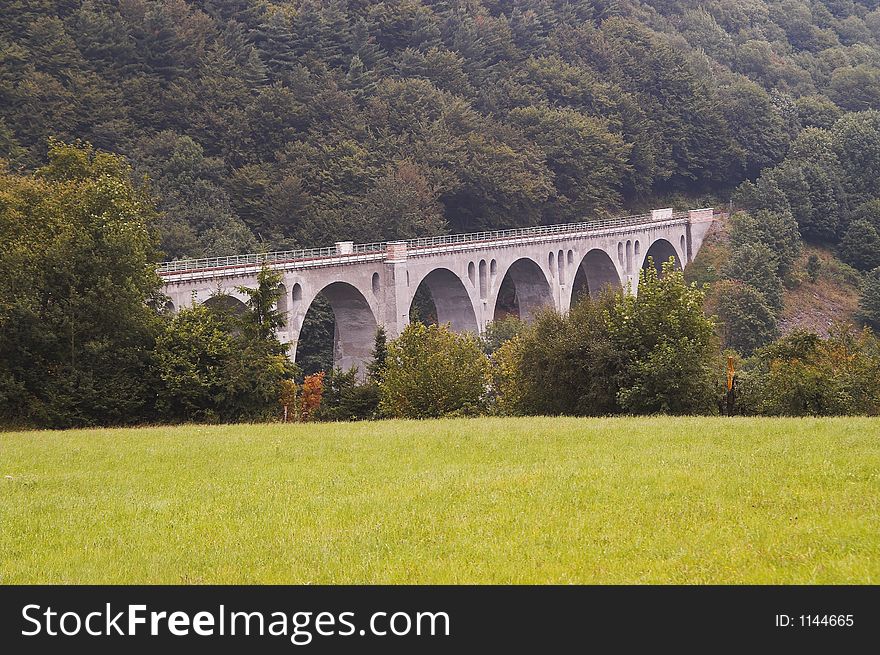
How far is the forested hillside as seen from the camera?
7531cm

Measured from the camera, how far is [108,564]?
37.9 ft

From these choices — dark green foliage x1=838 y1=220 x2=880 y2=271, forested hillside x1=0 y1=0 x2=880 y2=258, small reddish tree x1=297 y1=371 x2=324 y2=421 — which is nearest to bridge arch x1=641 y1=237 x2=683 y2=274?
forested hillside x1=0 y1=0 x2=880 y2=258

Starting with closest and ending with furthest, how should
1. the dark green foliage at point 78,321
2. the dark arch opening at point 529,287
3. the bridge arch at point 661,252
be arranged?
1. the dark green foliage at point 78,321
2. the dark arch opening at point 529,287
3. the bridge arch at point 661,252

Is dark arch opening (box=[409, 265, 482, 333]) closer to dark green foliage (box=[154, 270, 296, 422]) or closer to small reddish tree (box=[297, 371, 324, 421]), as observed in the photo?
small reddish tree (box=[297, 371, 324, 421])

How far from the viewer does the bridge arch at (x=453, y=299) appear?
70.4 metres

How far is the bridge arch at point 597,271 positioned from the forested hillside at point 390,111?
24.8ft

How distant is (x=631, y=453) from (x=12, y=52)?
6707cm

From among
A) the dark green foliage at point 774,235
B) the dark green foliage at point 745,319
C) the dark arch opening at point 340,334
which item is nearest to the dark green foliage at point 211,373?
the dark arch opening at point 340,334

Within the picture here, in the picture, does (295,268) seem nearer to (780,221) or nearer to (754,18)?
(780,221)

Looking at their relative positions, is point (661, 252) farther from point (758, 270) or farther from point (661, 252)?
point (758, 270)

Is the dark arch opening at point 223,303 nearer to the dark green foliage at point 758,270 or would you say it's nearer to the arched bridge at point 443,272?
the arched bridge at point 443,272

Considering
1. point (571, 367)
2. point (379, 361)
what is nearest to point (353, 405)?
point (379, 361)

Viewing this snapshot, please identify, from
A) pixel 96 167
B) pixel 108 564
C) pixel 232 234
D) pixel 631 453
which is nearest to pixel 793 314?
pixel 232 234

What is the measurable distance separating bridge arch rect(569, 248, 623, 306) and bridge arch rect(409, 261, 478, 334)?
16.9 meters
